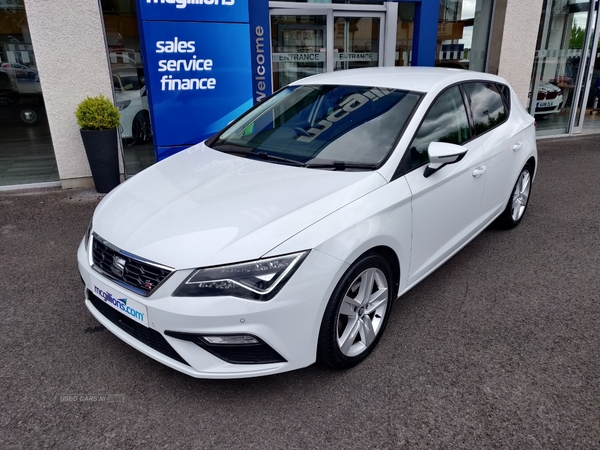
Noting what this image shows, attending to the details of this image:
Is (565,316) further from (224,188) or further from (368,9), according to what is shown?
(368,9)

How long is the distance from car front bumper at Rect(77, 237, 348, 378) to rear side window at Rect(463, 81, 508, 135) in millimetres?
2169

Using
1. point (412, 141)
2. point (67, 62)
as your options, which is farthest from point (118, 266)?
point (67, 62)

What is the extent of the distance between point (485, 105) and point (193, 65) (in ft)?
12.4

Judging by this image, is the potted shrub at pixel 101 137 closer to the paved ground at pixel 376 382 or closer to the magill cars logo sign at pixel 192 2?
the magill cars logo sign at pixel 192 2

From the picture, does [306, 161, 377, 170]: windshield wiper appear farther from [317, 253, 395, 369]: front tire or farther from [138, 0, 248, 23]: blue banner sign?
[138, 0, 248, 23]: blue banner sign

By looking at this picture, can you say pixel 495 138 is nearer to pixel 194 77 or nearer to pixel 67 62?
pixel 194 77

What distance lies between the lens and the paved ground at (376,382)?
233 centimetres

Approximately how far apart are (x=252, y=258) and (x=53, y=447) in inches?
52.1

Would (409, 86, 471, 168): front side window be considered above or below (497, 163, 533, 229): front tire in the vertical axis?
above

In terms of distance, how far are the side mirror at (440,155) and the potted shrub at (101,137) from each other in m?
4.35

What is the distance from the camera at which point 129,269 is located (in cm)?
238

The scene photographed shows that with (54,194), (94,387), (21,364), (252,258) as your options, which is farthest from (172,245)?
(54,194)

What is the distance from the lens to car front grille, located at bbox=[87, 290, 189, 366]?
2373mm

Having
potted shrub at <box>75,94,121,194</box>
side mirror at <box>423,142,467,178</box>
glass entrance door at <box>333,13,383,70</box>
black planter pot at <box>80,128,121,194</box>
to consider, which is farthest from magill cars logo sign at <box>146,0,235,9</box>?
side mirror at <box>423,142,467,178</box>
